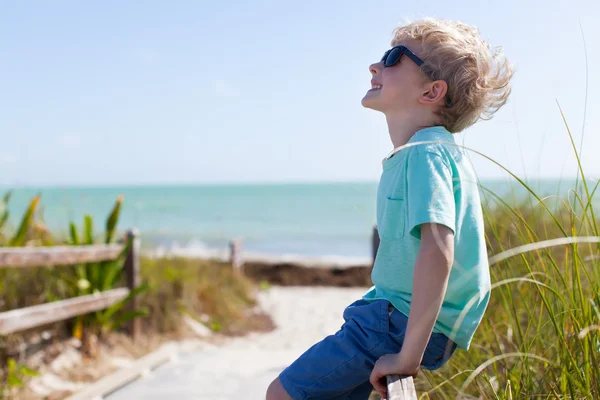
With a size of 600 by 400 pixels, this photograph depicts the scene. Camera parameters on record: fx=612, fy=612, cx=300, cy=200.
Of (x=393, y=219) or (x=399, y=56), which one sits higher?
(x=399, y=56)

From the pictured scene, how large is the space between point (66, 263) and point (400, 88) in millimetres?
4762

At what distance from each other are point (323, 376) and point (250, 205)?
52506mm

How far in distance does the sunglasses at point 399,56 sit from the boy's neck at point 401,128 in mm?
124

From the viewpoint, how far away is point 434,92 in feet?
6.27

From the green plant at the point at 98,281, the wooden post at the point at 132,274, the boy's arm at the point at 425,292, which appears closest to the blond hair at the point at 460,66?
the boy's arm at the point at 425,292

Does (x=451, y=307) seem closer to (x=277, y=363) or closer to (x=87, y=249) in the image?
(x=277, y=363)

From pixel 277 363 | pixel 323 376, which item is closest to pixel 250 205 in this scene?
pixel 277 363

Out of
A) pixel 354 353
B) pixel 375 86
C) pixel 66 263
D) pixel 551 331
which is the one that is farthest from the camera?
pixel 66 263

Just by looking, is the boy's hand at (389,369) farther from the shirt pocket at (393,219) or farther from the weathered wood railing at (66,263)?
the weathered wood railing at (66,263)

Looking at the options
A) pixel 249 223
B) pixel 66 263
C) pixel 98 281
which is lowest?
pixel 249 223

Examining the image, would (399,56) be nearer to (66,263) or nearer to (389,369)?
(389,369)

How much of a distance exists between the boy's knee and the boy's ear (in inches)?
38.8

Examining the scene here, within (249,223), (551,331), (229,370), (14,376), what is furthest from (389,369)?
(249,223)

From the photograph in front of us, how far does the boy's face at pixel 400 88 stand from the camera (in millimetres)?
1928
